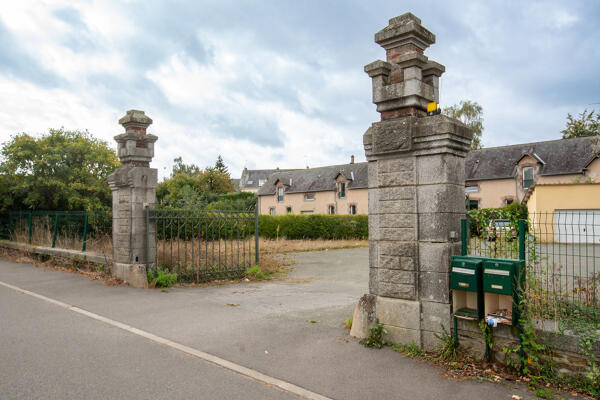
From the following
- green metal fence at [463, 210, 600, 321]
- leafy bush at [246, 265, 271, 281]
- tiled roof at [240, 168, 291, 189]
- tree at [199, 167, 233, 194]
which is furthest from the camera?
tiled roof at [240, 168, 291, 189]

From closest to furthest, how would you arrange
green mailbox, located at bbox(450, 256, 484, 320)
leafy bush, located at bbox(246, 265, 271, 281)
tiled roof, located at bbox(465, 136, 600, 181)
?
green mailbox, located at bbox(450, 256, 484, 320), leafy bush, located at bbox(246, 265, 271, 281), tiled roof, located at bbox(465, 136, 600, 181)

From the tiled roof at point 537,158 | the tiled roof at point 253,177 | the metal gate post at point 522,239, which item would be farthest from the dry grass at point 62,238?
the tiled roof at point 253,177

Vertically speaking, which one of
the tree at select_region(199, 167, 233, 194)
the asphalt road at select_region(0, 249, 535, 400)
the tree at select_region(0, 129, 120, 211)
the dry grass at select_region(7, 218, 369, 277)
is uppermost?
the tree at select_region(199, 167, 233, 194)

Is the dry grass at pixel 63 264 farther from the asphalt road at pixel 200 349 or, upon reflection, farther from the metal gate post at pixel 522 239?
the metal gate post at pixel 522 239

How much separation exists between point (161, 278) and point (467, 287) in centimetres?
709

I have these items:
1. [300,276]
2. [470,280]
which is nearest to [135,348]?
[470,280]

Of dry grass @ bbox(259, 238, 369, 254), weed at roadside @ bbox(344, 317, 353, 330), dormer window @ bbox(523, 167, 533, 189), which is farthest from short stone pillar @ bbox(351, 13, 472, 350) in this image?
dormer window @ bbox(523, 167, 533, 189)

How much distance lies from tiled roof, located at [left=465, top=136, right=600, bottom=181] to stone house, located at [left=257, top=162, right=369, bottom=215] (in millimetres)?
11022

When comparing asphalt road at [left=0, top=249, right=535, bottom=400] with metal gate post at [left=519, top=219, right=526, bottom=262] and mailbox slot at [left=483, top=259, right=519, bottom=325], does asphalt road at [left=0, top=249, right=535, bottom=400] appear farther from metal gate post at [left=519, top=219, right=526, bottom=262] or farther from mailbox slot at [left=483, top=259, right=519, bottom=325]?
metal gate post at [left=519, top=219, right=526, bottom=262]

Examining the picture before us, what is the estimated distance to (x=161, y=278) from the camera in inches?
373

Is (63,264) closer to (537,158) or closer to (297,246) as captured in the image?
(297,246)

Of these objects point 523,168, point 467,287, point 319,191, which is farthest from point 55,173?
point 523,168

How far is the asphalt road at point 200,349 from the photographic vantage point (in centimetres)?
409

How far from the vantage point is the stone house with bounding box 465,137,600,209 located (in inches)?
1285
